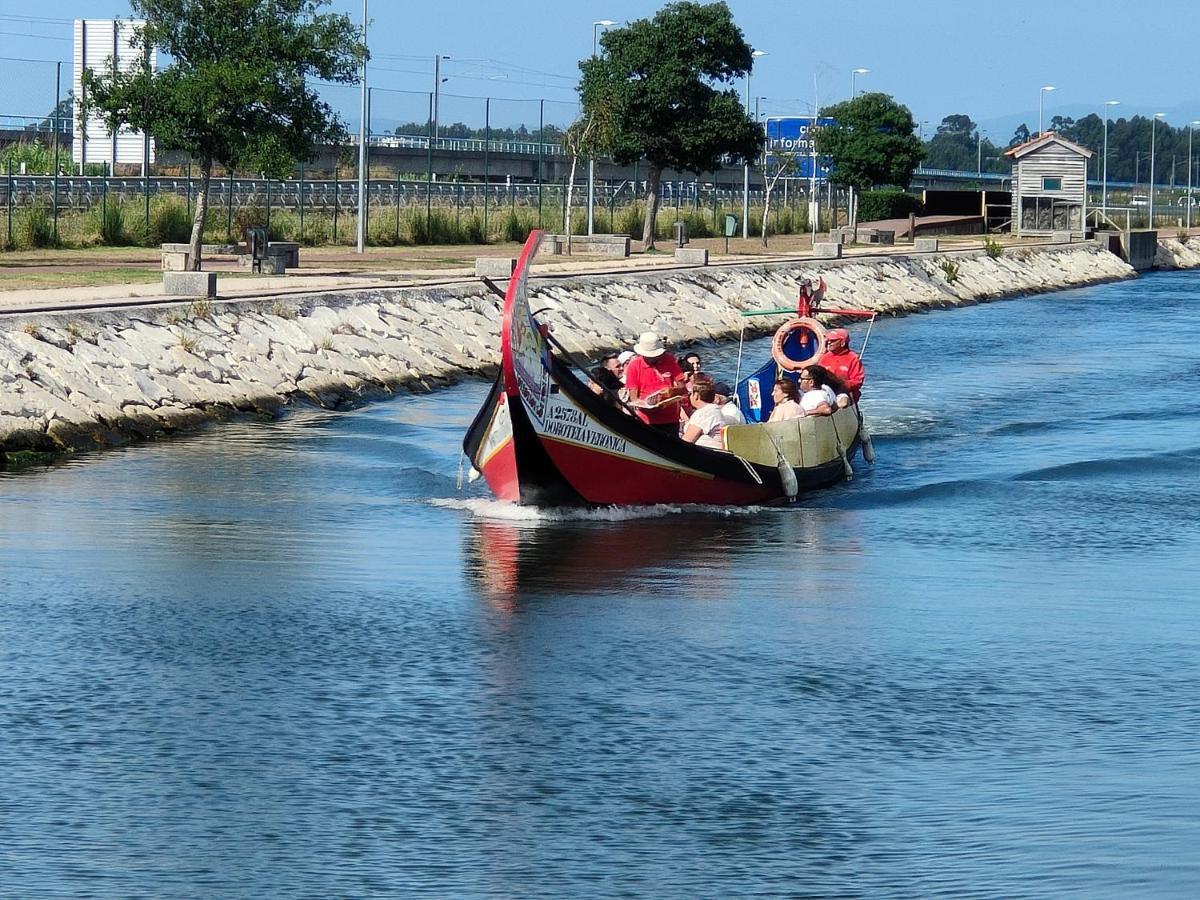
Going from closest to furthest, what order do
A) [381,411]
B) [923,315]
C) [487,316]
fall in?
[381,411] → [487,316] → [923,315]

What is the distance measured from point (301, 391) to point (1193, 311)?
35.9 m

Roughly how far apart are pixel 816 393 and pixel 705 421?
7.33 ft

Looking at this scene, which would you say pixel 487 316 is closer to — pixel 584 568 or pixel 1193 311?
pixel 584 568

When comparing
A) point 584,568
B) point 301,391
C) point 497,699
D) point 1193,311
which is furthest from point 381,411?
point 1193,311

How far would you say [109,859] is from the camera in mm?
9547

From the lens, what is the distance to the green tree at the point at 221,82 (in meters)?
37.1

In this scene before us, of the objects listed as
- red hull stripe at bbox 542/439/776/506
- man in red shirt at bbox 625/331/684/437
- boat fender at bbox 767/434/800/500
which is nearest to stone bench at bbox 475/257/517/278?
man in red shirt at bbox 625/331/684/437

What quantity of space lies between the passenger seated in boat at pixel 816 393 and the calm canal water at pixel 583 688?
1034 mm

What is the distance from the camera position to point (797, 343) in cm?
2612

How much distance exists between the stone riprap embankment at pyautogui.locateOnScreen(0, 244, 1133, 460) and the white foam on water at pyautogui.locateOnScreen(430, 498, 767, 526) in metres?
6.32

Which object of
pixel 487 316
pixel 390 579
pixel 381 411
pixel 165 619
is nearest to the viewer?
pixel 165 619

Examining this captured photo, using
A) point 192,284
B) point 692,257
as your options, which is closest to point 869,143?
point 692,257

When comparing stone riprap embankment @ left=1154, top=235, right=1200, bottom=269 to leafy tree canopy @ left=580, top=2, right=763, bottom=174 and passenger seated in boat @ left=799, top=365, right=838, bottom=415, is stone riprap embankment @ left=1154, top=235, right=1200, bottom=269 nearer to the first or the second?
leafy tree canopy @ left=580, top=2, right=763, bottom=174

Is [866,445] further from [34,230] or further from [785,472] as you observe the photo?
[34,230]
